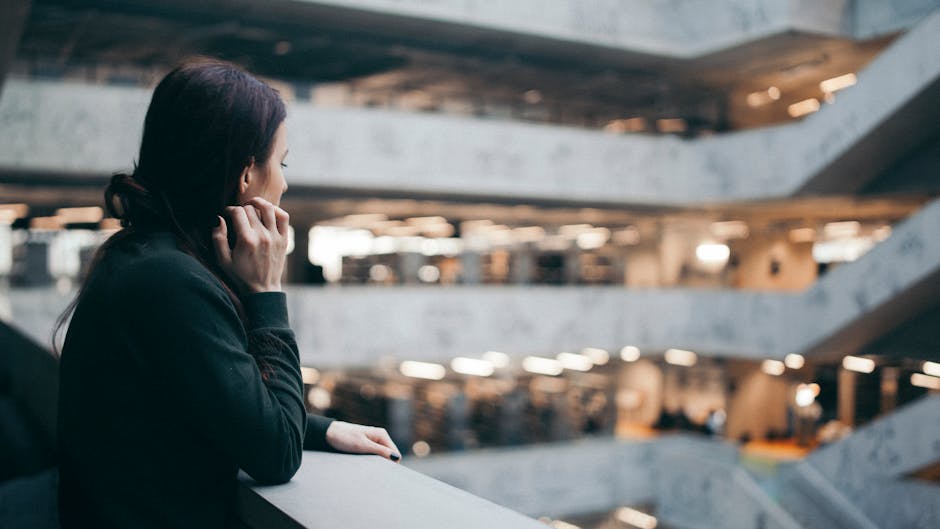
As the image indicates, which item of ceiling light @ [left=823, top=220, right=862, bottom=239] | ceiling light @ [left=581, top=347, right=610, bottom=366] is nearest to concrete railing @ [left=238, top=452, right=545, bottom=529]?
ceiling light @ [left=581, top=347, right=610, bottom=366]

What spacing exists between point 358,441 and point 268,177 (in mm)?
511

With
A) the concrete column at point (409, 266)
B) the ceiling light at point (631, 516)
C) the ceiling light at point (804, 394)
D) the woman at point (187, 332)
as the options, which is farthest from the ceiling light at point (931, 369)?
the woman at point (187, 332)

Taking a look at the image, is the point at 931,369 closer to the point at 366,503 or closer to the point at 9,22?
the point at 9,22

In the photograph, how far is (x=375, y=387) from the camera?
16688mm

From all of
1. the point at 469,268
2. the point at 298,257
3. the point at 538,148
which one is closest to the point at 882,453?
the point at 538,148

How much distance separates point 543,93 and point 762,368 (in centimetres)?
738

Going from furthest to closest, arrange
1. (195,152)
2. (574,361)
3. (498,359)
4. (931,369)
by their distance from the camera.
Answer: (574,361) < (498,359) < (931,369) < (195,152)

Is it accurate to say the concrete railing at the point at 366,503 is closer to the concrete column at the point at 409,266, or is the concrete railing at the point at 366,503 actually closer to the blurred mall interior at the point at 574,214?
the blurred mall interior at the point at 574,214

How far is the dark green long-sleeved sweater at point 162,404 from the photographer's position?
129cm

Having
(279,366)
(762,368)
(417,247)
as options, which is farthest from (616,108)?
(279,366)

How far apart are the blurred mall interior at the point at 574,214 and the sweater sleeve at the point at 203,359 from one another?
29.3 ft

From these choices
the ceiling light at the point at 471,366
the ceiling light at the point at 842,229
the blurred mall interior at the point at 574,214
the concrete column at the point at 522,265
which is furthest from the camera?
the concrete column at the point at 522,265

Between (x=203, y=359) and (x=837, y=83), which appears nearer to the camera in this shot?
(x=203, y=359)

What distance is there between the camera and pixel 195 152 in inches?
56.7
